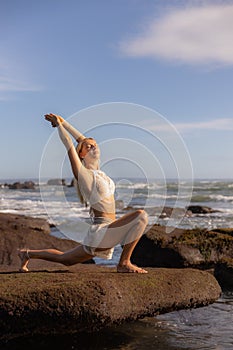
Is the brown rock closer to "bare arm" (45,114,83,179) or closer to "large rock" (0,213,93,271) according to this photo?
"large rock" (0,213,93,271)

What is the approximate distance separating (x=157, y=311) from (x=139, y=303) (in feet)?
1.22

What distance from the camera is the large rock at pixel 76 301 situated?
19.2ft

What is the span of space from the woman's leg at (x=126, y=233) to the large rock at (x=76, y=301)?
0.42 m

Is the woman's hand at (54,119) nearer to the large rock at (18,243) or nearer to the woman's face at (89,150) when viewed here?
the woman's face at (89,150)

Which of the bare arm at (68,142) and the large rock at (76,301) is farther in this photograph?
the bare arm at (68,142)

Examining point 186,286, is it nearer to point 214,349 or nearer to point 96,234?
point 214,349

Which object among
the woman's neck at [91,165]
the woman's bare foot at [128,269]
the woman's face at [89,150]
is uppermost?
the woman's face at [89,150]

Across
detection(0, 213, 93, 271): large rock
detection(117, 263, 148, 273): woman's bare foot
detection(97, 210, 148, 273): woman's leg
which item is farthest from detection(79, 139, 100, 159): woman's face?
detection(0, 213, 93, 271): large rock

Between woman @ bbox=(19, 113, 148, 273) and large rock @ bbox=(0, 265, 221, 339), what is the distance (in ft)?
1.67

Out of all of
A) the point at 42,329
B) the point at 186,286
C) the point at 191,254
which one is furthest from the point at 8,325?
the point at 191,254

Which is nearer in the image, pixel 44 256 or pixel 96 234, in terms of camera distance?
pixel 96 234

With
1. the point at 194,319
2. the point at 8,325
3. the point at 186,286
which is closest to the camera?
the point at 8,325

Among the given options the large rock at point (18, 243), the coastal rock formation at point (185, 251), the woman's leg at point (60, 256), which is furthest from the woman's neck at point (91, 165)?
the coastal rock formation at point (185, 251)

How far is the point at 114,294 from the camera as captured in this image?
6102 mm
